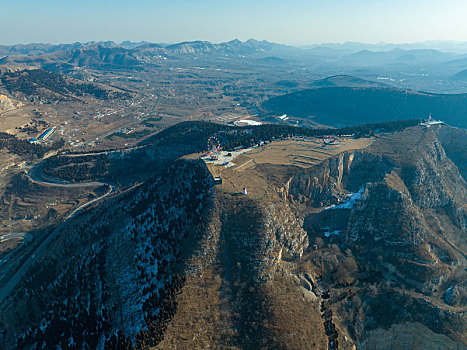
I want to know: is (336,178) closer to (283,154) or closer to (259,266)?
(283,154)

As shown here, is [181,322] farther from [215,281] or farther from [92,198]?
[92,198]

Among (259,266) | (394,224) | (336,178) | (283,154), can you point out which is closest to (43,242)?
(259,266)

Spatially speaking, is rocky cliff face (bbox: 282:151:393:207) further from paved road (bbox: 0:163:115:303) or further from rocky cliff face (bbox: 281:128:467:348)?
paved road (bbox: 0:163:115:303)

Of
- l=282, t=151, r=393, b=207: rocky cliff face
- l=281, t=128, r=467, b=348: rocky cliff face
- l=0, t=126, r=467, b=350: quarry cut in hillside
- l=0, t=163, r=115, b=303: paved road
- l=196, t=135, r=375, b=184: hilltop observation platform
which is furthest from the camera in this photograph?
l=196, t=135, r=375, b=184: hilltop observation platform

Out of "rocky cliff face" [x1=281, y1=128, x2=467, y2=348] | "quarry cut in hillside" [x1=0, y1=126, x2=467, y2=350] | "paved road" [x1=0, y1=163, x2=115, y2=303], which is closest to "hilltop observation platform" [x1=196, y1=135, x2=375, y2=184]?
"quarry cut in hillside" [x1=0, y1=126, x2=467, y2=350]

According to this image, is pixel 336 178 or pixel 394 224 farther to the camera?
pixel 336 178

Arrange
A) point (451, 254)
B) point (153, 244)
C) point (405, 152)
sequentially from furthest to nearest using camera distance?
point (405, 152) → point (451, 254) → point (153, 244)

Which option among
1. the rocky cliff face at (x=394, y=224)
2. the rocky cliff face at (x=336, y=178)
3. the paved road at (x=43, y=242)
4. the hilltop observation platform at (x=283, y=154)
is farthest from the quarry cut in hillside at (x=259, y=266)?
the paved road at (x=43, y=242)

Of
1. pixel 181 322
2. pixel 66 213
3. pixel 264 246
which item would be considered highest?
pixel 264 246

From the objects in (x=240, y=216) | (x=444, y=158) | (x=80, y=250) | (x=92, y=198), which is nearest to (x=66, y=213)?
(x=92, y=198)

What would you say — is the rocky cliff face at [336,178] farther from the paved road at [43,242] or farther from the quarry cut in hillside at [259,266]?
the paved road at [43,242]

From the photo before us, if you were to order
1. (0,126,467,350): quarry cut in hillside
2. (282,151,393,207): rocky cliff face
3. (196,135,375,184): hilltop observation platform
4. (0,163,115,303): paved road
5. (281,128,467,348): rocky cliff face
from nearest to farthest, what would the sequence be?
(0,126,467,350): quarry cut in hillside < (281,128,467,348): rocky cliff face < (0,163,115,303): paved road < (282,151,393,207): rocky cliff face < (196,135,375,184): hilltop observation platform
